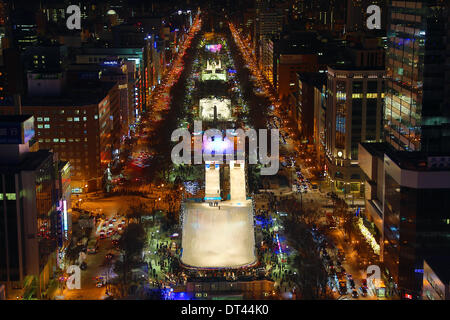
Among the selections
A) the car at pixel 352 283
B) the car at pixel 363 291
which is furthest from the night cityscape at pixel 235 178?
the car at pixel 352 283

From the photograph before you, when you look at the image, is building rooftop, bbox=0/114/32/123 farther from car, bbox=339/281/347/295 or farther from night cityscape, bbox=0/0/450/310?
car, bbox=339/281/347/295

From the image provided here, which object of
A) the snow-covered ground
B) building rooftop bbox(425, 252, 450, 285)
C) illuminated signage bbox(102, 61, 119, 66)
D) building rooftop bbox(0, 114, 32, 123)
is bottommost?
the snow-covered ground

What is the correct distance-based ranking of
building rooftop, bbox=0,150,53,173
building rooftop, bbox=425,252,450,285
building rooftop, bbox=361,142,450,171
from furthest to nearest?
building rooftop, bbox=361,142,450,171, building rooftop, bbox=0,150,53,173, building rooftop, bbox=425,252,450,285

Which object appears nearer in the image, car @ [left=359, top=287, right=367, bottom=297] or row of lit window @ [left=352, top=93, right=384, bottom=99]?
car @ [left=359, top=287, right=367, bottom=297]

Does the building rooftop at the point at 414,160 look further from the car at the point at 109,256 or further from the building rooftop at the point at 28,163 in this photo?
the building rooftop at the point at 28,163

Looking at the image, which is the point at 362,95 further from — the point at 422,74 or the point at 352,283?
the point at 352,283

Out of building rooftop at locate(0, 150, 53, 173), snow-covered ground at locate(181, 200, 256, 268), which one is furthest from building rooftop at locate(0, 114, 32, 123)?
snow-covered ground at locate(181, 200, 256, 268)
